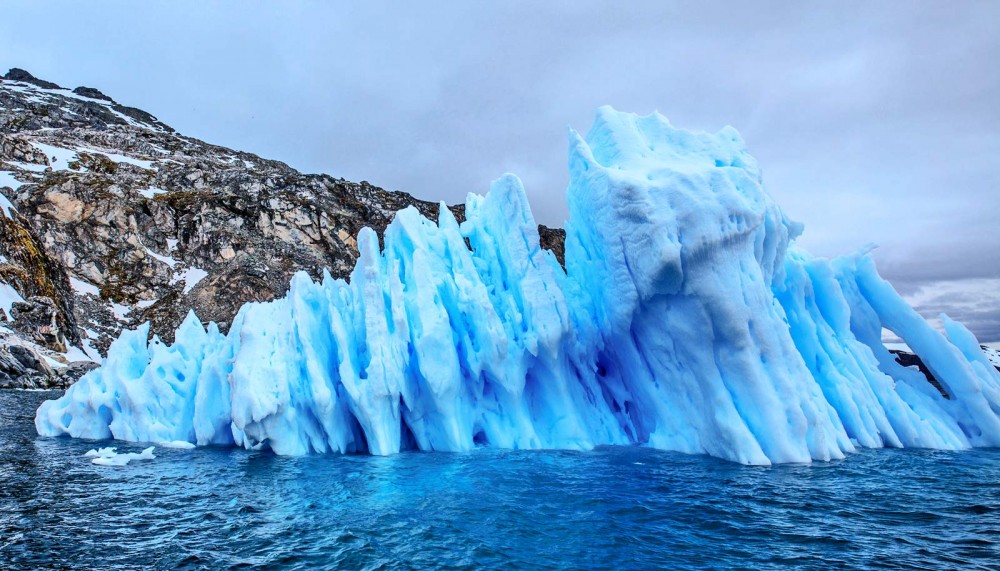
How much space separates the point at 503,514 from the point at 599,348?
29.8ft

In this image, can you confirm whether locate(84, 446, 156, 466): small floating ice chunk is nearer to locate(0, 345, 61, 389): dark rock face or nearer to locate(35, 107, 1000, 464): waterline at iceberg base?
locate(35, 107, 1000, 464): waterline at iceberg base

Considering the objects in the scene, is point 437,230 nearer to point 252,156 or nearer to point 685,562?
point 685,562

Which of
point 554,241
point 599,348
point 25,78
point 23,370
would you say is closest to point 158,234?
point 23,370

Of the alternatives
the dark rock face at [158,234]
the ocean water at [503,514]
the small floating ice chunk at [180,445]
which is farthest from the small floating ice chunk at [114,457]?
the dark rock face at [158,234]

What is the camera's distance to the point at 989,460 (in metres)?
14.2

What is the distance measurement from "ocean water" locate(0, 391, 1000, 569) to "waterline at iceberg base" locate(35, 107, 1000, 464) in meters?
1.88

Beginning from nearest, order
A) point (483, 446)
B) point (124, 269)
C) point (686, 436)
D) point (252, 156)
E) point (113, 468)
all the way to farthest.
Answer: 1. point (113, 468)
2. point (686, 436)
3. point (483, 446)
4. point (124, 269)
5. point (252, 156)

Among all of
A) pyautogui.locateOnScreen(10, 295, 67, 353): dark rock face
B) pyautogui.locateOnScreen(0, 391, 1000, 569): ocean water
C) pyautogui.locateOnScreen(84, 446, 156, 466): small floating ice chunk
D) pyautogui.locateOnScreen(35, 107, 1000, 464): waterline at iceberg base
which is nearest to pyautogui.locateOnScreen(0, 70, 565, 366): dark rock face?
pyautogui.locateOnScreen(10, 295, 67, 353): dark rock face

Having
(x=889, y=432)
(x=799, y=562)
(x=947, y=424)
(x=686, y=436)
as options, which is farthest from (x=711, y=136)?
(x=799, y=562)

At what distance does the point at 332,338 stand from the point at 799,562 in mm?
14005

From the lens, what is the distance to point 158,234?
67.3m

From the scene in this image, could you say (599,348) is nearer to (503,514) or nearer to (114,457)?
(503,514)

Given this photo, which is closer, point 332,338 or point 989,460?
point 989,460

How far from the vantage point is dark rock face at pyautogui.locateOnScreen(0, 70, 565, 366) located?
5631 centimetres
